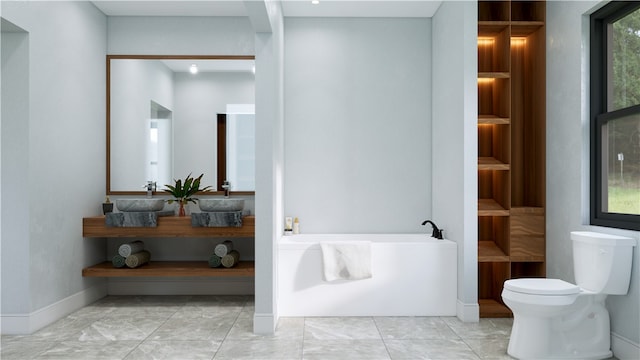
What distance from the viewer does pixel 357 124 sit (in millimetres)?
4508

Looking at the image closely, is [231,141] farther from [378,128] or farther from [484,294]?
[484,294]

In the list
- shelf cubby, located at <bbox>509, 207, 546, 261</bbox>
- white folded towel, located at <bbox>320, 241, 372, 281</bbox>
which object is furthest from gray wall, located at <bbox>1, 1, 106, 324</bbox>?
shelf cubby, located at <bbox>509, 207, 546, 261</bbox>

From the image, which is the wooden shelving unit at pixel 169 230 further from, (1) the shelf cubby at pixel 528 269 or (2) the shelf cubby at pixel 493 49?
(2) the shelf cubby at pixel 493 49

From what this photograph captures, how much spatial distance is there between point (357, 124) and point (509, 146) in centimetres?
141

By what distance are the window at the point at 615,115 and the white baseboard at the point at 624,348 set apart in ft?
2.28

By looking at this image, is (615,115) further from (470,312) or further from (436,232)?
(470,312)

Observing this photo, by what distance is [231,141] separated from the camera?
455 centimetres

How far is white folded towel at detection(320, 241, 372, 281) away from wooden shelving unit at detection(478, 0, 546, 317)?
3.18ft

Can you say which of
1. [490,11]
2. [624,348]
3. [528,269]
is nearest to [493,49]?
[490,11]

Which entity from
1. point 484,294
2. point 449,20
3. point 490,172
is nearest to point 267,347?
point 484,294

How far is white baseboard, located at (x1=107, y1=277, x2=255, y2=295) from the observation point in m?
4.58

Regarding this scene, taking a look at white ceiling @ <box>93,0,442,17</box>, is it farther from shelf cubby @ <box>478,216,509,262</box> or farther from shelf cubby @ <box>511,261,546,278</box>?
shelf cubby @ <box>511,261,546,278</box>

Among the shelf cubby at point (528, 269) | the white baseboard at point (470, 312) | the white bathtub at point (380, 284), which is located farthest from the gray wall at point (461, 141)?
the shelf cubby at point (528, 269)

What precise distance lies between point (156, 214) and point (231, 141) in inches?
39.0
